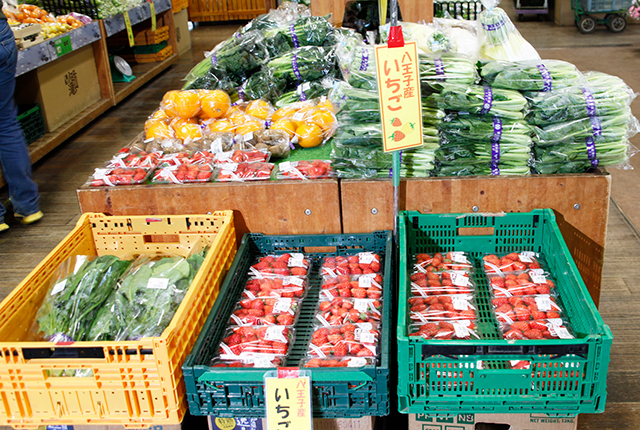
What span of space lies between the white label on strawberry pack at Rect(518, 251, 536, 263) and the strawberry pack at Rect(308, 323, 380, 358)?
727 millimetres

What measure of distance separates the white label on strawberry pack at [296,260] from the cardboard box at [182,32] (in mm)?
7910

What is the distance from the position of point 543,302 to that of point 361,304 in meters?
0.64

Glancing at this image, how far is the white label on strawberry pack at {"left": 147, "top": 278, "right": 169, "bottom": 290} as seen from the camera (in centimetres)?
217

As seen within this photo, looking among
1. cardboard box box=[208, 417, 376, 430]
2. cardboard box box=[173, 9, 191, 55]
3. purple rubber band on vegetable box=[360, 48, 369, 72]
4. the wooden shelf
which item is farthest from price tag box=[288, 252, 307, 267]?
cardboard box box=[173, 9, 191, 55]

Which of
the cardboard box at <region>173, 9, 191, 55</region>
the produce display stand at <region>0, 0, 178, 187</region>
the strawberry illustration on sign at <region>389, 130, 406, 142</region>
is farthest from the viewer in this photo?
the cardboard box at <region>173, 9, 191, 55</region>

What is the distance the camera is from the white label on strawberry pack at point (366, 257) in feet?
8.09

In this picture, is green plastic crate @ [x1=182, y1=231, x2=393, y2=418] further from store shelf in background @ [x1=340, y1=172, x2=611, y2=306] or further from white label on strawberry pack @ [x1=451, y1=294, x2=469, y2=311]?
store shelf in background @ [x1=340, y1=172, x2=611, y2=306]

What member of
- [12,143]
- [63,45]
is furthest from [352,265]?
[63,45]

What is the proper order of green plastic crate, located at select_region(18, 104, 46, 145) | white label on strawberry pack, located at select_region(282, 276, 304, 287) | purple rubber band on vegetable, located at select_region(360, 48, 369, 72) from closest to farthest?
1. white label on strawberry pack, located at select_region(282, 276, 304, 287)
2. purple rubber band on vegetable, located at select_region(360, 48, 369, 72)
3. green plastic crate, located at select_region(18, 104, 46, 145)

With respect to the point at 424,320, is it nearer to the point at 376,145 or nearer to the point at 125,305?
the point at 376,145

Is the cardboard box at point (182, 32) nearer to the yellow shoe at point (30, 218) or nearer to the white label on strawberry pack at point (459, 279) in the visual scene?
the yellow shoe at point (30, 218)

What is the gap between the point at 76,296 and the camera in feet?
7.15

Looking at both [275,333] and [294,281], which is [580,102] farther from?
[275,333]

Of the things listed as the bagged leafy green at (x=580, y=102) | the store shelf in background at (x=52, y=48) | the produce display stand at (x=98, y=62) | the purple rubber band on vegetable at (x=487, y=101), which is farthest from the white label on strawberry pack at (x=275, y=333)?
the store shelf in background at (x=52, y=48)
